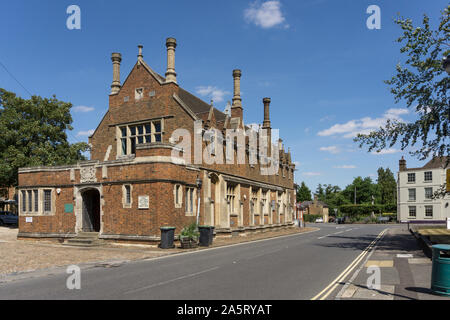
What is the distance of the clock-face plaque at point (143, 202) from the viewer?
69.9ft

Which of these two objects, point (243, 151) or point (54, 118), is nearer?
point (243, 151)

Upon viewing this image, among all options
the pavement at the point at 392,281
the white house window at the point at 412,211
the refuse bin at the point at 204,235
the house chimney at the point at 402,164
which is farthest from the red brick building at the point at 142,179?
the house chimney at the point at 402,164

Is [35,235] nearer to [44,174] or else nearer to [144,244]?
[44,174]

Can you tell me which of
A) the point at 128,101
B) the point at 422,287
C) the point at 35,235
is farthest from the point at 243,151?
the point at 422,287

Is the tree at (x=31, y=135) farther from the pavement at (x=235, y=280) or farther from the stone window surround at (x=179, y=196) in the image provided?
the pavement at (x=235, y=280)

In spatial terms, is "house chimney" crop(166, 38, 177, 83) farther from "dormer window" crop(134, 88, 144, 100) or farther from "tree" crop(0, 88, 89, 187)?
"tree" crop(0, 88, 89, 187)

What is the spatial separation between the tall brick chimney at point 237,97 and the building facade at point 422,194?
129ft

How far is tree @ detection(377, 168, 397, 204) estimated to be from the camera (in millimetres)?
103344

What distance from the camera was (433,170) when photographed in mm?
61812

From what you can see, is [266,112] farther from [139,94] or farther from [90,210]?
[90,210]

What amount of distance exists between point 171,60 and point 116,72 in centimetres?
565

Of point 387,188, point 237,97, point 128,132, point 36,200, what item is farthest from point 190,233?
point 387,188

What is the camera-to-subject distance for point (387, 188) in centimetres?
10475
